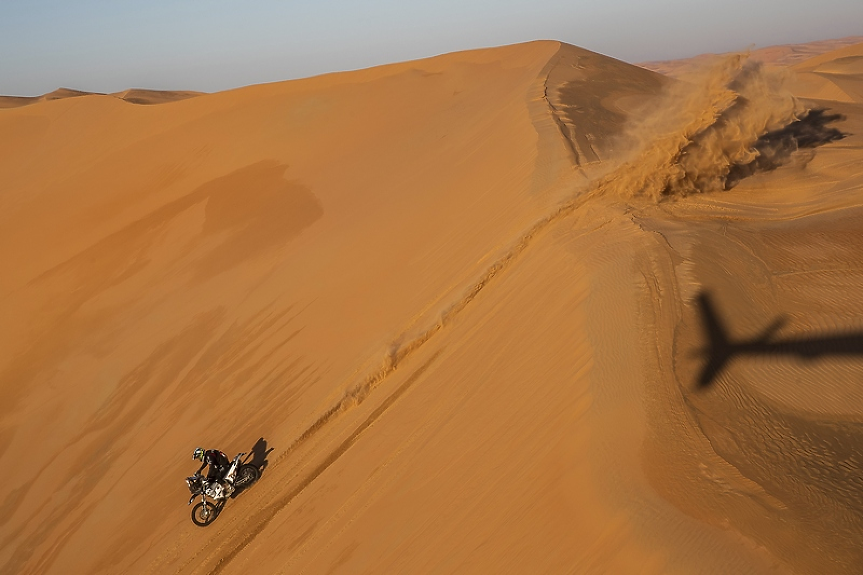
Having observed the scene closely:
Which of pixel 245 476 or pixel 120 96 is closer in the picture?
pixel 245 476

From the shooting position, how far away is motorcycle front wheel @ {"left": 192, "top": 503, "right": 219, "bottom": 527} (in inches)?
219

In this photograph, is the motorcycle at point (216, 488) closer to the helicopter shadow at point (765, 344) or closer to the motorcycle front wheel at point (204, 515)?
the motorcycle front wheel at point (204, 515)

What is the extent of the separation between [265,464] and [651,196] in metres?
5.23

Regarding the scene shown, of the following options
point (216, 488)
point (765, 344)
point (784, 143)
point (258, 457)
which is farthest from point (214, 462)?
point (784, 143)

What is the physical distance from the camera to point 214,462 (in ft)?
18.7

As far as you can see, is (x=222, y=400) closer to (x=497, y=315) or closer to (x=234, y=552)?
(x=234, y=552)

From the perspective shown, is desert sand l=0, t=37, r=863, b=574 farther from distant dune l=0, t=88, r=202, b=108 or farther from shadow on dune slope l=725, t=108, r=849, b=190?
distant dune l=0, t=88, r=202, b=108

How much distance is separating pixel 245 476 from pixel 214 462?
34 centimetres

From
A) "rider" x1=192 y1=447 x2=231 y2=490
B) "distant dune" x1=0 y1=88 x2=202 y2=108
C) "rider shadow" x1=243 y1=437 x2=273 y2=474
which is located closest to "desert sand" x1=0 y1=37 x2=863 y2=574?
"rider shadow" x1=243 y1=437 x2=273 y2=474

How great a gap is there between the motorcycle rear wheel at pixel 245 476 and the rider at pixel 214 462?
0.47 ft

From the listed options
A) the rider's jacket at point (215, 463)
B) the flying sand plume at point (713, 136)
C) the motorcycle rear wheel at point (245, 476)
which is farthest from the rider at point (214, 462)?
the flying sand plume at point (713, 136)

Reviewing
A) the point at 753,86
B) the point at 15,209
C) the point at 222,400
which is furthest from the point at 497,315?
the point at 15,209

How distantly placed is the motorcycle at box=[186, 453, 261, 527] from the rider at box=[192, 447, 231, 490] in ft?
0.15

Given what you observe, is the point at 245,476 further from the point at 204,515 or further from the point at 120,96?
the point at 120,96
